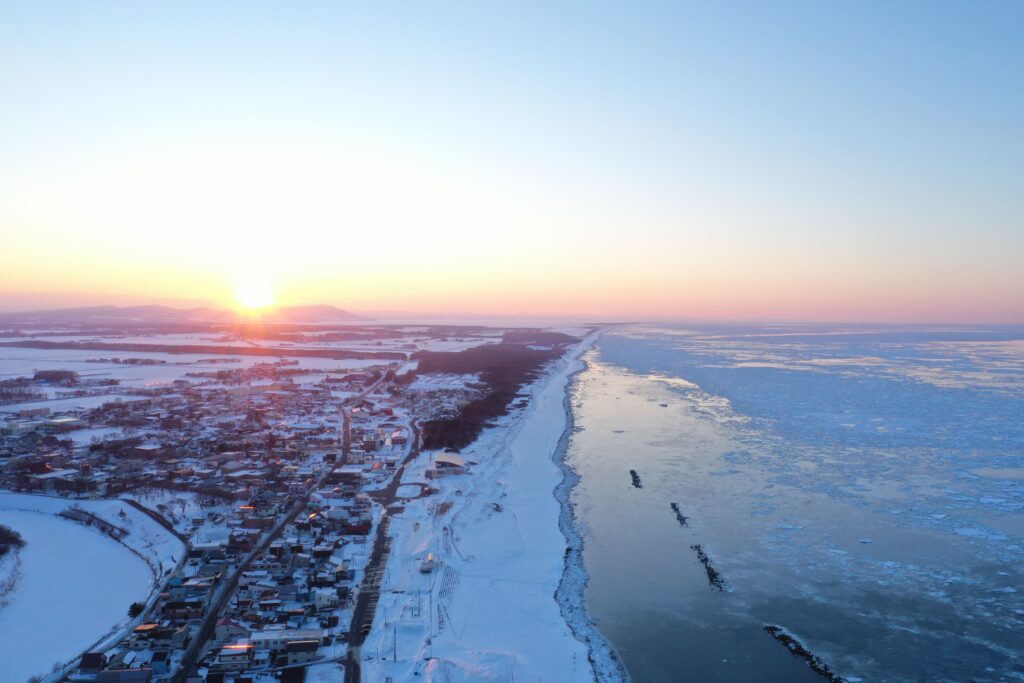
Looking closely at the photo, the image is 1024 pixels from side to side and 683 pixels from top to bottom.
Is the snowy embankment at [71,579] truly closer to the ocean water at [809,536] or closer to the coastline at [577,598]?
the coastline at [577,598]

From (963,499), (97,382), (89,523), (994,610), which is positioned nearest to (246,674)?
(89,523)

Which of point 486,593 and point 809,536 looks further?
point 809,536

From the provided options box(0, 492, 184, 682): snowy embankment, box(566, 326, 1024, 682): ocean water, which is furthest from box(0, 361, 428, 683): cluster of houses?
box(566, 326, 1024, 682): ocean water

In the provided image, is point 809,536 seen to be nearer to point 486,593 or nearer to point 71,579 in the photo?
point 486,593

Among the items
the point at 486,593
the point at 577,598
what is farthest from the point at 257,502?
the point at 577,598

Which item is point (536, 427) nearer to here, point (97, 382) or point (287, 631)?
point (287, 631)

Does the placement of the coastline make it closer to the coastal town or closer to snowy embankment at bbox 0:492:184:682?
the coastal town

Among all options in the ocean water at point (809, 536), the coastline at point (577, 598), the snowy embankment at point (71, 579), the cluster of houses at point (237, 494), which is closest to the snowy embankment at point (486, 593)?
the coastline at point (577, 598)
